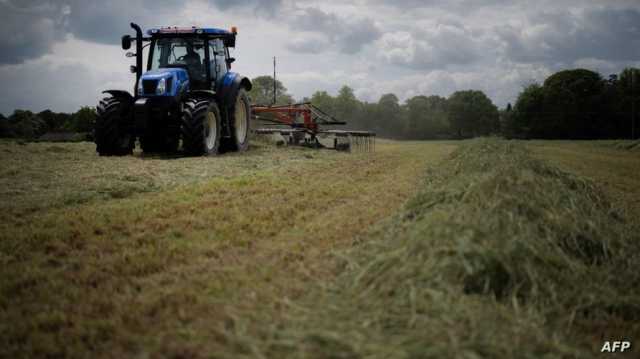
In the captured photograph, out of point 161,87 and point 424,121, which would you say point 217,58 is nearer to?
point 161,87

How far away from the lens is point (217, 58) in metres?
14.0

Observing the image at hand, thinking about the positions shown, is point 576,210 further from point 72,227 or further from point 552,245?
point 72,227

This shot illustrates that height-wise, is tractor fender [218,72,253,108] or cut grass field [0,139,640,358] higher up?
tractor fender [218,72,253,108]

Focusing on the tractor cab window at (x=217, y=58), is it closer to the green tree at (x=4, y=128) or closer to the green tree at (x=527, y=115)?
the green tree at (x=4, y=128)

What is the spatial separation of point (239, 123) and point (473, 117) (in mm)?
56146

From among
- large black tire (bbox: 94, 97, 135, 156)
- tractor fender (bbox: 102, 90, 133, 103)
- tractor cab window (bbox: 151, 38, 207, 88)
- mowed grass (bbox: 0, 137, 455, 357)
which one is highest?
tractor cab window (bbox: 151, 38, 207, 88)

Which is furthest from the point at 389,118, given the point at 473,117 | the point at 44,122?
the point at 44,122

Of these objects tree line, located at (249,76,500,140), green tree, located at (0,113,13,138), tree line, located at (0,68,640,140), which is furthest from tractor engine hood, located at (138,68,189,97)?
tree line, located at (249,76,500,140)

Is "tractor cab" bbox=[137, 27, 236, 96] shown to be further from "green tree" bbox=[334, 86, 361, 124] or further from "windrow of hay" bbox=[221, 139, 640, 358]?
"green tree" bbox=[334, 86, 361, 124]

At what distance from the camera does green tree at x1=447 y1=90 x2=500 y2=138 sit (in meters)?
65.2

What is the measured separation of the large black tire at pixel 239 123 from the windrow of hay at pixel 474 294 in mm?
10446

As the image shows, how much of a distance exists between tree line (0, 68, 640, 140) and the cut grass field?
36.5 metres

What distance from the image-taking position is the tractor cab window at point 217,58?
44.9ft

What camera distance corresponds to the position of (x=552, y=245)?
3955 millimetres
